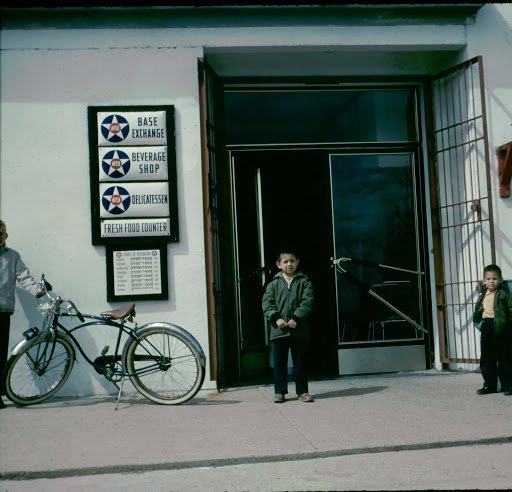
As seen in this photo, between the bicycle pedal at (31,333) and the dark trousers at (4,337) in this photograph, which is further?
the dark trousers at (4,337)

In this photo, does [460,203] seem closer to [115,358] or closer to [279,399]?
[279,399]

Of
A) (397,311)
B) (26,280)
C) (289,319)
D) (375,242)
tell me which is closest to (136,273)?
(26,280)

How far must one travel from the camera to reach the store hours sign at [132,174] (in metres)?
8.46

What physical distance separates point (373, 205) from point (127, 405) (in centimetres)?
384

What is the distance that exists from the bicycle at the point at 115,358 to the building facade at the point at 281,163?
452mm

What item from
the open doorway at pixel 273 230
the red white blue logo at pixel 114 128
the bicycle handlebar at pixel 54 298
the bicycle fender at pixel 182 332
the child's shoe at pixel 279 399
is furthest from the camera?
the open doorway at pixel 273 230

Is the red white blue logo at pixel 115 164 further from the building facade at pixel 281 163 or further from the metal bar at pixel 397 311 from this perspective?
the metal bar at pixel 397 311

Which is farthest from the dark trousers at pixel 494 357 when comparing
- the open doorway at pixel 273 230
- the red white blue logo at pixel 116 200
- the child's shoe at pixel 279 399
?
the red white blue logo at pixel 116 200

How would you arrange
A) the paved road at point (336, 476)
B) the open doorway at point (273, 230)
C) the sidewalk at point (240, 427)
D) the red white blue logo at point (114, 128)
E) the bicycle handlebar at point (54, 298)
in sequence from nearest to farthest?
the paved road at point (336, 476) < the sidewalk at point (240, 427) < the bicycle handlebar at point (54, 298) < the red white blue logo at point (114, 128) < the open doorway at point (273, 230)

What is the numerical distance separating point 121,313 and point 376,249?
3389 millimetres

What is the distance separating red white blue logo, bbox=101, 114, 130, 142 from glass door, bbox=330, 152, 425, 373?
2.54m

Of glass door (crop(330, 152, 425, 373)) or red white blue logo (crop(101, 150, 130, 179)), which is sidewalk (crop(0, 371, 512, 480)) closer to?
glass door (crop(330, 152, 425, 373))

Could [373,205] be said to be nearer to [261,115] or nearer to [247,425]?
[261,115]

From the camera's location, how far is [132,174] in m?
8.53
